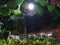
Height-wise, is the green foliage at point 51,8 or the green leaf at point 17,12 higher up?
the green foliage at point 51,8

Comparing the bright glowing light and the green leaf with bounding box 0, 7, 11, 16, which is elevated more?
the bright glowing light

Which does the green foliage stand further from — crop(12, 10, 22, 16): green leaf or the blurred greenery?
crop(12, 10, 22, 16): green leaf

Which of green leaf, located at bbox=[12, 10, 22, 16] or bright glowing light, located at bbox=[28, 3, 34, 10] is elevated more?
bright glowing light, located at bbox=[28, 3, 34, 10]

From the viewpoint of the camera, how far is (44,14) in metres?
1.38

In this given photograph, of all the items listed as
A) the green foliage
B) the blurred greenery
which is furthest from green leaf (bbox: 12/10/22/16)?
the green foliage

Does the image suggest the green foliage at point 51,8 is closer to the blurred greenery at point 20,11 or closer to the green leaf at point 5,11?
the blurred greenery at point 20,11

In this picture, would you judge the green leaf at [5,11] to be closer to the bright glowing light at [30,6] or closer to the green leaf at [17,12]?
the green leaf at [17,12]

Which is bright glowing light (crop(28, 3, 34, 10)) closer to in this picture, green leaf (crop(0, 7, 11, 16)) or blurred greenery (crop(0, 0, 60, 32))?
blurred greenery (crop(0, 0, 60, 32))

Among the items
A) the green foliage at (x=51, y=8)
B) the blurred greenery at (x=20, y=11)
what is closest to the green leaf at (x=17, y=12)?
the blurred greenery at (x=20, y=11)

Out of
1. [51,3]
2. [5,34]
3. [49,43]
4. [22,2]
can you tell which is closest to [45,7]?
[51,3]

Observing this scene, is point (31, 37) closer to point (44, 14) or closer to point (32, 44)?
point (32, 44)

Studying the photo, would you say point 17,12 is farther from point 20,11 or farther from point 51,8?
point 51,8

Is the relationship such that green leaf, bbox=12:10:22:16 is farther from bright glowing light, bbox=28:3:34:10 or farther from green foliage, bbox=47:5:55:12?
green foliage, bbox=47:5:55:12

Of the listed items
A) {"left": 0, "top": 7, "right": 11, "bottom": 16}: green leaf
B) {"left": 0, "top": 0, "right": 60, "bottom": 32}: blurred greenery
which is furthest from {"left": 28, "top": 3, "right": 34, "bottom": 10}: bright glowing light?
{"left": 0, "top": 7, "right": 11, "bottom": 16}: green leaf
